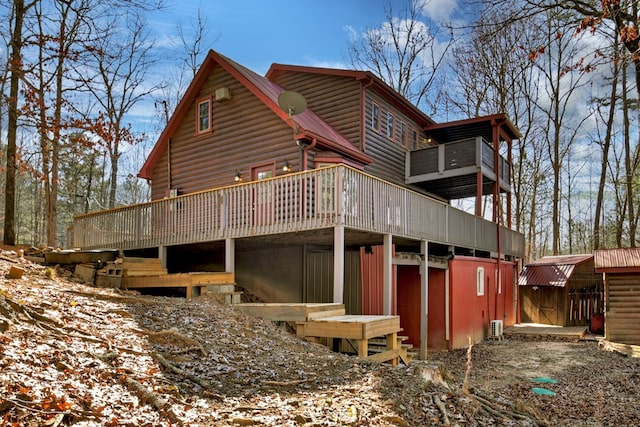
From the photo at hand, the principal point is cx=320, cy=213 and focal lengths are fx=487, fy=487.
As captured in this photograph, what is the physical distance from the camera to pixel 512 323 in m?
21.9

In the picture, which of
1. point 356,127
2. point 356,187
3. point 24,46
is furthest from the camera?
point 356,127

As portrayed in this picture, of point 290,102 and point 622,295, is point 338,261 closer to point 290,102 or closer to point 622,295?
point 290,102

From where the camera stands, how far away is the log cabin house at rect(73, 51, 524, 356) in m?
11.8

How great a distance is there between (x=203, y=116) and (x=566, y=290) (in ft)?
54.8

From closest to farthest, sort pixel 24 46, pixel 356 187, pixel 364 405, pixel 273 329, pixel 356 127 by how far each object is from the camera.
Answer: pixel 364 405
pixel 273 329
pixel 356 187
pixel 24 46
pixel 356 127

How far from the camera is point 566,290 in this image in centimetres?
2102

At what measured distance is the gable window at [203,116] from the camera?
17.3m

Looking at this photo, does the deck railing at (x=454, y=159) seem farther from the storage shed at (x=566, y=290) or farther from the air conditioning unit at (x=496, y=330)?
the air conditioning unit at (x=496, y=330)

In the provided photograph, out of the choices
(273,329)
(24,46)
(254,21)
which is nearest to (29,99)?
(24,46)

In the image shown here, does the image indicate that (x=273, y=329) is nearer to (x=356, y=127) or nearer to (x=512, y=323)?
(x=356, y=127)

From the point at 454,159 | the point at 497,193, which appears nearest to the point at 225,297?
the point at 454,159

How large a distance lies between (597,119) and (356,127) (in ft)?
65.4

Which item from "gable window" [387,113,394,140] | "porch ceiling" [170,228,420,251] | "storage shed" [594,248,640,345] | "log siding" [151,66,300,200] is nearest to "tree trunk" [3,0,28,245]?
"log siding" [151,66,300,200]

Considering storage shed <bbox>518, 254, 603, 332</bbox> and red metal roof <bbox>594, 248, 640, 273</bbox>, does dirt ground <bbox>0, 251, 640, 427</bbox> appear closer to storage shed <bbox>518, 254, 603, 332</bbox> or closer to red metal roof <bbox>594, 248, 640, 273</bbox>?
red metal roof <bbox>594, 248, 640, 273</bbox>
